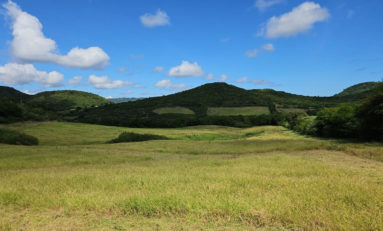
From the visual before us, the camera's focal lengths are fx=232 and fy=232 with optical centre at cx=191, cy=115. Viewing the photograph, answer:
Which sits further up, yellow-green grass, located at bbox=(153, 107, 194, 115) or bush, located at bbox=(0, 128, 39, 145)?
yellow-green grass, located at bbox=(153, 107, 194, 115)

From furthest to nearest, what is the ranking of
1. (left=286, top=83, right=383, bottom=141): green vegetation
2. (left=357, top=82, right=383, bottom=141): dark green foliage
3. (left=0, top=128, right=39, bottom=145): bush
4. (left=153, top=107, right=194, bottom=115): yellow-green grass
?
(left=153, top=107, right=194, bottom=115): yellow-green grass < (left=0, top=128, right=39, bottom=145): bush < (left=286, top=83, right=383, bottom=141): green vegetation < (left=357, top=82, right=383, bottom=141): dark green foliage

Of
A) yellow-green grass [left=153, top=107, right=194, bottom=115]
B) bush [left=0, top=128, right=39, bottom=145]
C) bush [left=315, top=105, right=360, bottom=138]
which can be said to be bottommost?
bush [left=0, top=128, right=39, bottom=145]

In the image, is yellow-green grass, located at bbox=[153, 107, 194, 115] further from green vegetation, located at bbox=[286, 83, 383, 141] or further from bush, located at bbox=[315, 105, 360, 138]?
bush, located at bbox=[315, 105, 360, 138]

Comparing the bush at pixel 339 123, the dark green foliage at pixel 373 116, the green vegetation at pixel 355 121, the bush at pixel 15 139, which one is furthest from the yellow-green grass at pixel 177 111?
the dark green foliage at pixel 373 116

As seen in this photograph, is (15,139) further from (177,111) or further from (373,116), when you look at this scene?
(177,111)

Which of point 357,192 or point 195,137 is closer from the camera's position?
point 357,192

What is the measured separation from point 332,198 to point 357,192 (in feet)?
3.67

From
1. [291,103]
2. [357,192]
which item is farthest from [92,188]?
[291,103]

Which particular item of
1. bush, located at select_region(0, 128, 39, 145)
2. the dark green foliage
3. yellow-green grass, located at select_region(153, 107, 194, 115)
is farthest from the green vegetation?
yellow-green grass, located at select_region(153, 107, 194, 115)

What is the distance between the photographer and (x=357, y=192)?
7.29 metres

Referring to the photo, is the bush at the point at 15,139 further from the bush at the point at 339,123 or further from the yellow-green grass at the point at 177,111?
the yellow-green grass at the point at 177,111

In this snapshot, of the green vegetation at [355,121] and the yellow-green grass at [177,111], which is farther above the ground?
the yellow-green grass at [177,111]

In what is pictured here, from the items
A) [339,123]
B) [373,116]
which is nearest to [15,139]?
[373,116]

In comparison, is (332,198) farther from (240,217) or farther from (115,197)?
(115,197)
